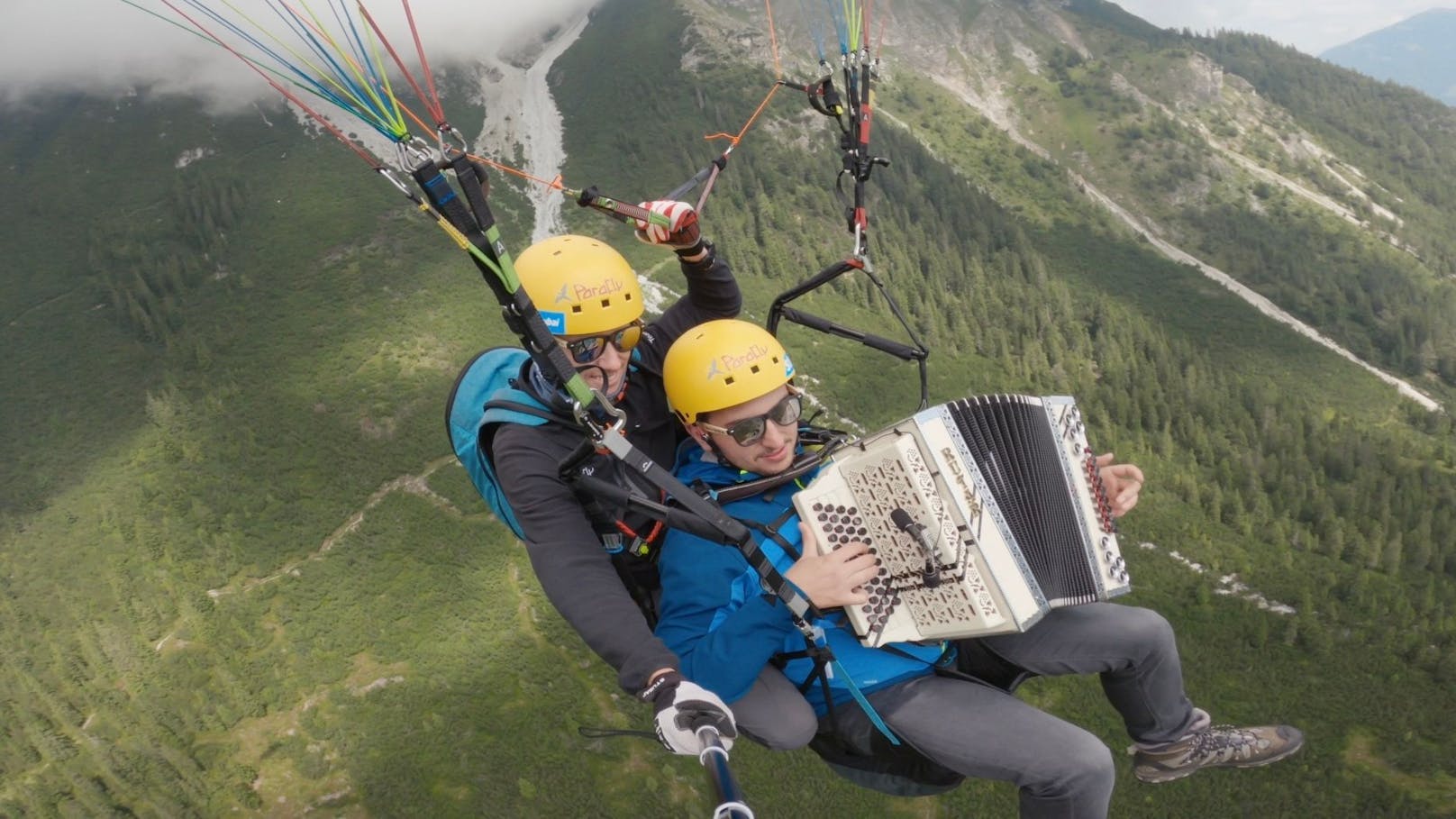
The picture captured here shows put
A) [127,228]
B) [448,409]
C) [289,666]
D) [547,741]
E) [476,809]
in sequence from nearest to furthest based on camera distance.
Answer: [448,409]
[476,809]
[547,741]
[289,666]
[127,228]

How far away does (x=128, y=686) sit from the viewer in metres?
59.8

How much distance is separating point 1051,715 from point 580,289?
4.45m

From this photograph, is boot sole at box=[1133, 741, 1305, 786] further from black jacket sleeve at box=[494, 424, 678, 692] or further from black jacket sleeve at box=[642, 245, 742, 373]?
black jacket sleeve at box=[642, 245, 742, 373]

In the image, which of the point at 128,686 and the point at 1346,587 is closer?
the point at 128,686

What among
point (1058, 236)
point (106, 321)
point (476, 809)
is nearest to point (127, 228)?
point (106, 321)

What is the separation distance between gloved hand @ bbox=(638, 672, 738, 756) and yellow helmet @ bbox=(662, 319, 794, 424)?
2161 millimetres

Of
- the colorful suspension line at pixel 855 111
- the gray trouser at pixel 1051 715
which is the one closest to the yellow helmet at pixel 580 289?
the colorful suspension line at pixel 855 111

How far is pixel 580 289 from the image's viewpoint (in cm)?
612

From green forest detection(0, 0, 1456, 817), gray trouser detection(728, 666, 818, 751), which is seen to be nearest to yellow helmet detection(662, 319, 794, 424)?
gray trouser detection(728, 666, 818, 751)

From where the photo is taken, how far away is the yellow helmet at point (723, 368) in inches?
239

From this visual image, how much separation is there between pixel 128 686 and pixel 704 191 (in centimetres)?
7044

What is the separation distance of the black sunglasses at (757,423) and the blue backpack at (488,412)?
1.21 m

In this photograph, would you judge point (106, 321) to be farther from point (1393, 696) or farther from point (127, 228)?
point (1393, 696)

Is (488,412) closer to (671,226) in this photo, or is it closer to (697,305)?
(671,226)
